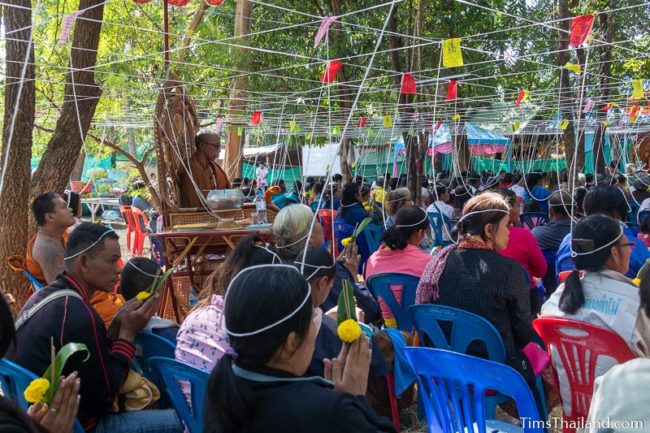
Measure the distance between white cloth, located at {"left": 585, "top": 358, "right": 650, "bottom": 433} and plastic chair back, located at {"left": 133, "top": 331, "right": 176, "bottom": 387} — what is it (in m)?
1.73

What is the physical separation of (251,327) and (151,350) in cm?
141

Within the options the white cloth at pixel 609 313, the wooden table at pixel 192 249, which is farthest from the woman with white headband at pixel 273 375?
the wooden table at pixel 192 249

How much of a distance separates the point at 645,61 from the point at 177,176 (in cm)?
1121

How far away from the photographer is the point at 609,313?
258cm

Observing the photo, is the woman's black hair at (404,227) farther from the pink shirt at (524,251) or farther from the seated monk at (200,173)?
the seated monk at (200,173)

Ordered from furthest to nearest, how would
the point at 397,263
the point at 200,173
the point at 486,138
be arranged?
the point at 486,138 < the point at 200,173 < the point at 397,263

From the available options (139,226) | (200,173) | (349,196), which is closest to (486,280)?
(200,173)

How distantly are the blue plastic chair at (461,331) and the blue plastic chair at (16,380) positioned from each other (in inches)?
60.6

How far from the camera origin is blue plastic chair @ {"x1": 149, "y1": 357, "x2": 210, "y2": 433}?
2289 mm

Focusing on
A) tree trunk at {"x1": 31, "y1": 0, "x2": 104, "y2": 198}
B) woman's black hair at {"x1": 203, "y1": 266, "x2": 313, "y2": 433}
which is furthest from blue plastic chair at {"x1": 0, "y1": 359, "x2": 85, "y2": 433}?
tree trunk at {"x1": 31, "y1": 0, "x2": 104, "y2": 198}

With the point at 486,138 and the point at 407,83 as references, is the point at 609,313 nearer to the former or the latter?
the point at 407,83

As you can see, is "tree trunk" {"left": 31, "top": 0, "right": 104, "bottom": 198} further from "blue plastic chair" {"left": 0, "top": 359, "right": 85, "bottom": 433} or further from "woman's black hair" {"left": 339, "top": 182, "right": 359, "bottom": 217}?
"blue plastic chair" {"left": 0, "top": 359, "right": 85, "bottom": 433}

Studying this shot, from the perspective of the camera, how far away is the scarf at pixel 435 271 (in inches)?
129

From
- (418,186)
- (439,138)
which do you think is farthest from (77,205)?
(439,138)
